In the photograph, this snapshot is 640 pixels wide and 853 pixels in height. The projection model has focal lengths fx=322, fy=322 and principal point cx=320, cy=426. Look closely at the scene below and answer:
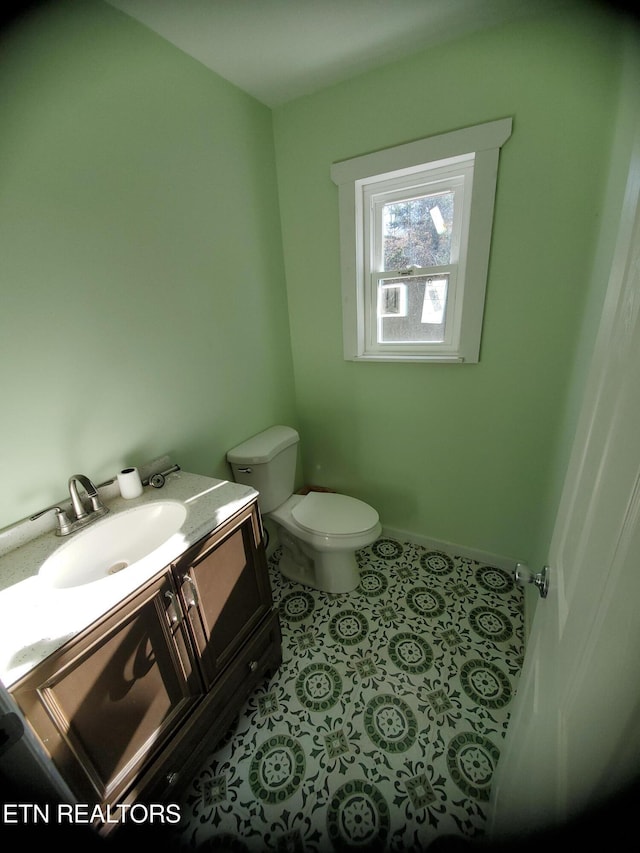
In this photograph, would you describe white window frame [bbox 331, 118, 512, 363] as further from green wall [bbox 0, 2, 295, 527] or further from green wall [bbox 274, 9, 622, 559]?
green wall [bbox 0, 2, 295, 527]

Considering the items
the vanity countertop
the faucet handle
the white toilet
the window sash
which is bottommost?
the white toilet

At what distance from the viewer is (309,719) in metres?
1.20

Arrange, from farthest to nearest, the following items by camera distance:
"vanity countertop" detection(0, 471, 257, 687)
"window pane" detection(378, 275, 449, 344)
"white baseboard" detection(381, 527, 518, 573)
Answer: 1. "white baseboard" detection(381, 527, 518, 573)
2. "window pane" detection(378, 275, 449, 344)
3. "vanity countertop" detection(0, 471, 257, 687)

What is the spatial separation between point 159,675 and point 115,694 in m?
0.12

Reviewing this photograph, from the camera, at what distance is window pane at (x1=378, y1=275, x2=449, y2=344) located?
1610mm

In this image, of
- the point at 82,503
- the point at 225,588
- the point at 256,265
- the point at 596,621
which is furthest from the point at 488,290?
the point at 82,503

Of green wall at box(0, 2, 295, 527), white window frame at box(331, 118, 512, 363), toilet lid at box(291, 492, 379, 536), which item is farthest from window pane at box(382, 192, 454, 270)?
toilet lid at box(291, 492, 379, 536)

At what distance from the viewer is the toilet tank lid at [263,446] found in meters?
1.58

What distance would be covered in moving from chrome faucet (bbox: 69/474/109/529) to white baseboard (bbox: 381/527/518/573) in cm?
160

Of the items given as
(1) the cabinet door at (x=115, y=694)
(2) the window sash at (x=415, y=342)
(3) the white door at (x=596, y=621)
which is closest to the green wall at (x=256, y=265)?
(2) the window sash at (x=415, y=342)

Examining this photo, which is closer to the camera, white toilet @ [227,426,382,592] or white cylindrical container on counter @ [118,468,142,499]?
white cylindrical container on counter @ [118,468,142,499]

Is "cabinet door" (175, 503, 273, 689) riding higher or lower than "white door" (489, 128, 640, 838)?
lower

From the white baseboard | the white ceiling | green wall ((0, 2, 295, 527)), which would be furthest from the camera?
the white baseboard

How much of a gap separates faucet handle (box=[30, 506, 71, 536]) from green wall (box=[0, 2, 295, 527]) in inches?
1.3
